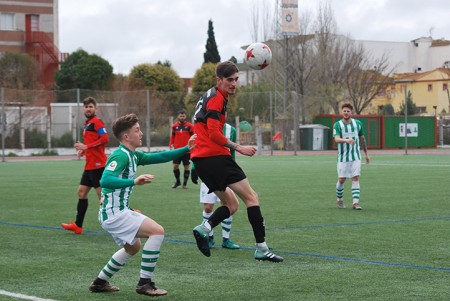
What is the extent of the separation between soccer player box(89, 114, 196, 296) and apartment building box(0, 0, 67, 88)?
55111 mm

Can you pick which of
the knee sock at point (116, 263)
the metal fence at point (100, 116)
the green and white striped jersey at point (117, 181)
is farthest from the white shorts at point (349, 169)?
the metal fence at point (100, 116)

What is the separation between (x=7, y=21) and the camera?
6262 cm

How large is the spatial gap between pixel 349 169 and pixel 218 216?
7.00 metres

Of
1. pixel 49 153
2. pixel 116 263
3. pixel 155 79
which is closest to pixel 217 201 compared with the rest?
pixel 116 263

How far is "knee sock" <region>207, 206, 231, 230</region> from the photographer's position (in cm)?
884

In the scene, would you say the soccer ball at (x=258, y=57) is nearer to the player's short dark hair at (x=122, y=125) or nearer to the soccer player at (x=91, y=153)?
the soccer player at (x=91, y=153)

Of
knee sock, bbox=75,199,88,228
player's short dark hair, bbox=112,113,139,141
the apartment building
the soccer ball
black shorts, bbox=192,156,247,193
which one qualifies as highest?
the apartment building

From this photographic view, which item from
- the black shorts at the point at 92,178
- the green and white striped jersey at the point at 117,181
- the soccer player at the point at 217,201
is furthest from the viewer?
the black shorts at the point at 92,178

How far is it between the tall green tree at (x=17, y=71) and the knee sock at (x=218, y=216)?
155ft

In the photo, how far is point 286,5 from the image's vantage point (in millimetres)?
49844

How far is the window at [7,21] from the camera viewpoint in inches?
2456

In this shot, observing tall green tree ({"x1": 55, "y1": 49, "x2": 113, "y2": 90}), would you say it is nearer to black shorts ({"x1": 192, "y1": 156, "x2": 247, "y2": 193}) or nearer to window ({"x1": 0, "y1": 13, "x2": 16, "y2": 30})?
window ({"x1": 0, "y1": 13, "x2": 16, "y2": 30})

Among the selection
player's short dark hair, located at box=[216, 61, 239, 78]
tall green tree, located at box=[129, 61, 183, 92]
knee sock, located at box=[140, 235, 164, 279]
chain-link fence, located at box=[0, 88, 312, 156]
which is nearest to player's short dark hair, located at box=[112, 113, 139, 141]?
knee sock, located at box=[140, 235, 164, 279]

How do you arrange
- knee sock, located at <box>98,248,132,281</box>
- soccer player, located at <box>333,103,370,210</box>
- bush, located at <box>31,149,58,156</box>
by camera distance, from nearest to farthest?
1. knee sock, located at <box>98,248,132,281</box>
2. soccer player, located at <box>333,103,370,210</box>
3. bush, located at <box>31,149,58,156</box>
